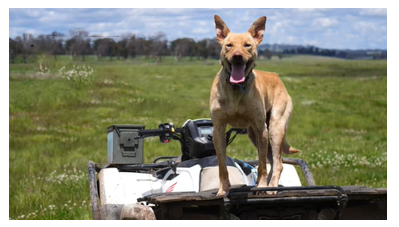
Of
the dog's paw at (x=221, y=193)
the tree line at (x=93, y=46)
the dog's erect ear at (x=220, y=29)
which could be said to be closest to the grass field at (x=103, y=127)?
the tree line at (x=93, y=46)

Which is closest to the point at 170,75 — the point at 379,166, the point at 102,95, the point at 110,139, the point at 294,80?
the point at 102,95

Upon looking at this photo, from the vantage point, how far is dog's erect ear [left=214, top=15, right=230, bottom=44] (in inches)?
209

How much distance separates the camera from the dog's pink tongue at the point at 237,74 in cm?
504

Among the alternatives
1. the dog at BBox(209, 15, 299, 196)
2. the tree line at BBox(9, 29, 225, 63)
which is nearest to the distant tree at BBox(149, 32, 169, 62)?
the tree line at BBox(9, 29, 225, 63)

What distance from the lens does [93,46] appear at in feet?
31.7

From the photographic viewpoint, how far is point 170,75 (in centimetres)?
1341

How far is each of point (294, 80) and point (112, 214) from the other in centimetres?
3678

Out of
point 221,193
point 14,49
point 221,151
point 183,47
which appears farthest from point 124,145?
point 183,47

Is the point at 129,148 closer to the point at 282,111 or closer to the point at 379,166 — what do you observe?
the point at 282,111

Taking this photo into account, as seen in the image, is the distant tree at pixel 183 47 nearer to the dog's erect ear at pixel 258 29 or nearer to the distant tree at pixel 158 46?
the distant tree at pixel 158 46

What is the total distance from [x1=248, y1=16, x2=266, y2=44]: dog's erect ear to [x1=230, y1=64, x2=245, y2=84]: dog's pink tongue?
0.34 meters

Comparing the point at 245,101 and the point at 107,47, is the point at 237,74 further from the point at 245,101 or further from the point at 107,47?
the point at 107,47

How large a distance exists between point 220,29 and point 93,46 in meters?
4.64

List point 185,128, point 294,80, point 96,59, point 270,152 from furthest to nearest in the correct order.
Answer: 1. point 294,80
2. point 96,59
3. point 185,128
4. point 270,152
